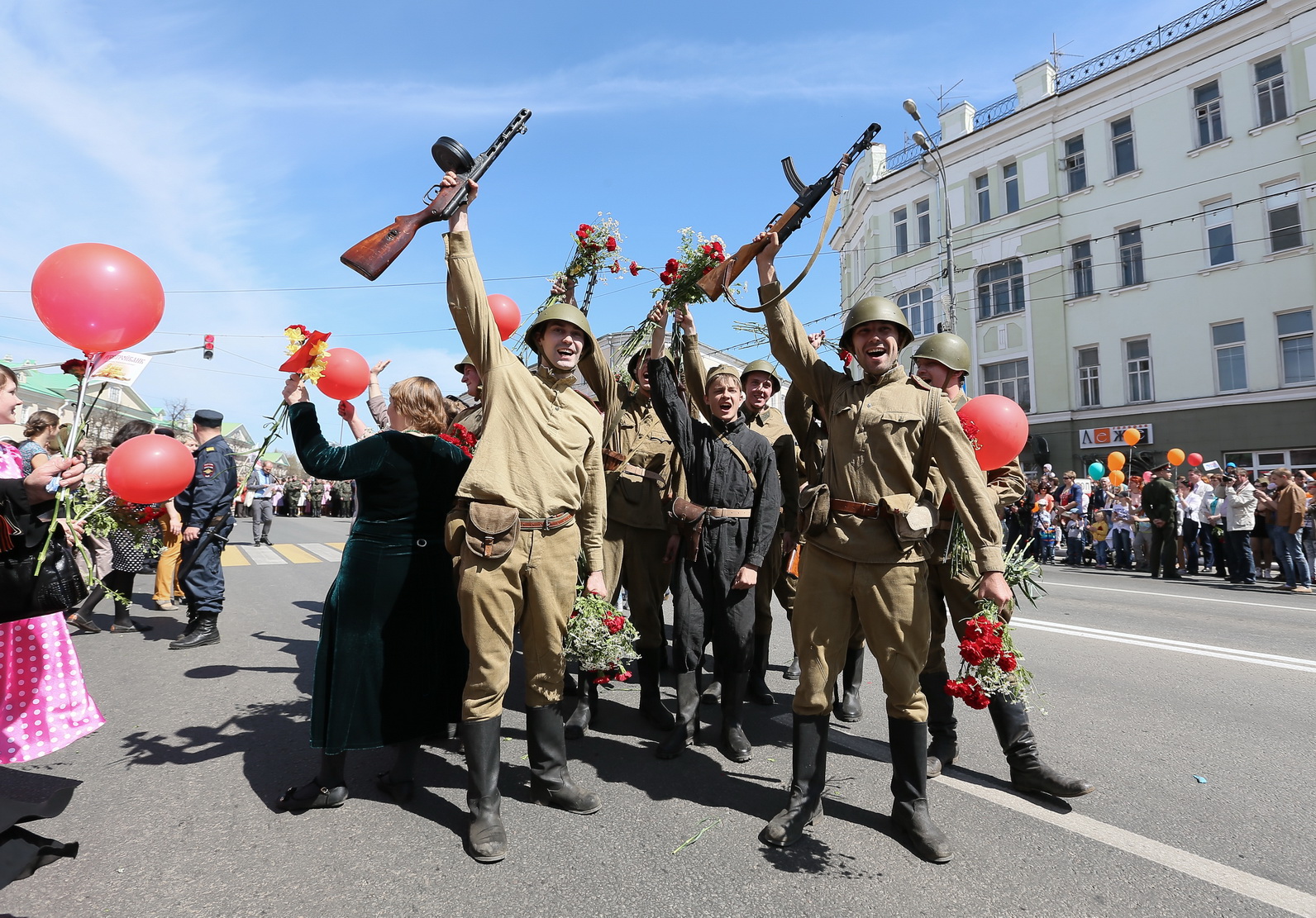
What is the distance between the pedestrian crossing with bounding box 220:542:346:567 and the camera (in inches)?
565

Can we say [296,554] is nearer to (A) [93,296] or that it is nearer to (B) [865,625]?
(A) [93,296]

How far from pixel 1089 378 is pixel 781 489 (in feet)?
76.7

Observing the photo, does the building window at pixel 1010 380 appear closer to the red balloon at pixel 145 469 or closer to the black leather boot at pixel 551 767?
the black leather boot at pixel 551 767

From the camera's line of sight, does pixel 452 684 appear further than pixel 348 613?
Yes

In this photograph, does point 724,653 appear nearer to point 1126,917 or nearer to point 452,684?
point 452,684

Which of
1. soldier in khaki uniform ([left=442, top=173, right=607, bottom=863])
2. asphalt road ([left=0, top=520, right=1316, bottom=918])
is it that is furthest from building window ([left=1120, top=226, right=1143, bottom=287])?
soldier in khaki uniform ([left=442, top=173, right=607, bottom=863])

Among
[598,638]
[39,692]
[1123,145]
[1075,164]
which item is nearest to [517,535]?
[598,638]

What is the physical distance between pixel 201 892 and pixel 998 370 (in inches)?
1110

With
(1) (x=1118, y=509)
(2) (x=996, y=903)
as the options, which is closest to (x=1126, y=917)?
(2) (x=996, y=903)

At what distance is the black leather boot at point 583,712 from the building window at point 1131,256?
24444 mm

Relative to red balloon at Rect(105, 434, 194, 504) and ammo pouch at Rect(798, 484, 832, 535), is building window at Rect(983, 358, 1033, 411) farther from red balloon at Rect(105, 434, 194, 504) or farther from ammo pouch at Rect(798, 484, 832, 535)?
red balloon at Rect(105, 434, 194, 504)

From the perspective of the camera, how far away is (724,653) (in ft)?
14.0

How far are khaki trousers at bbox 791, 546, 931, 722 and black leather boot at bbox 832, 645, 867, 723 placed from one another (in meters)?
1.66

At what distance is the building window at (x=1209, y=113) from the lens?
69.6 feet
